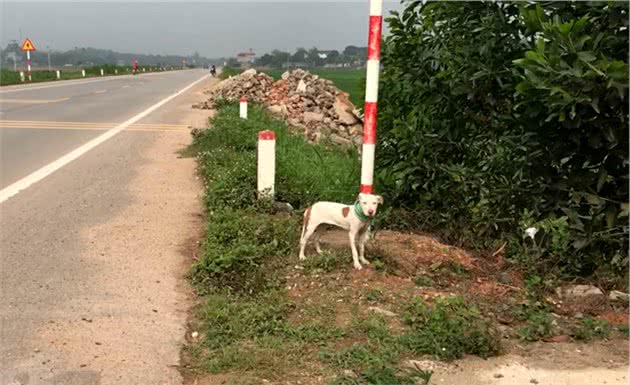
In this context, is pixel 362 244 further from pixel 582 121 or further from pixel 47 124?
pixel 47 124

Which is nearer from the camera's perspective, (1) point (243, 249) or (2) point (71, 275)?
(2) point (71, 275)

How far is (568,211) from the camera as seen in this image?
13.2 feet

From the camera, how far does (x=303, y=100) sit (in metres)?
18.6

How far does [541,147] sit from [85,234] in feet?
12.4

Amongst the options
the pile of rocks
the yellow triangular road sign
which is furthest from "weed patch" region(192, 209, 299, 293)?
the yellow triangular road sign

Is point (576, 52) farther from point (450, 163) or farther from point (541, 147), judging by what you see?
point (450, 163)

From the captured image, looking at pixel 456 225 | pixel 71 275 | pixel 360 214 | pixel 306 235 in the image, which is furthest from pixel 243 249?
pixel 456 225

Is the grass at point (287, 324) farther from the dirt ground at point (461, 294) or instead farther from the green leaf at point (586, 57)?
the green leaf at point (586, 57)

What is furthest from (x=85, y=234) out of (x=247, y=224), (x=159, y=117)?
(x=159, y=117)

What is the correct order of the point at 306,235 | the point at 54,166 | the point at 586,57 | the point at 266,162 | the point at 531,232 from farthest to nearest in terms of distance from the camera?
1. the point at 54,166
2. the point at 266,162
3. the point at 531,232
4. the point at 306,235
5. the point at 586,57

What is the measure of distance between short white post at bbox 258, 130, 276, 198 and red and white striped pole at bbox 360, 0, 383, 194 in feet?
5.21

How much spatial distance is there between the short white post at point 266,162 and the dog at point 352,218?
57.3 inches

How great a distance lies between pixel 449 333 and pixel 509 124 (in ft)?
6.43

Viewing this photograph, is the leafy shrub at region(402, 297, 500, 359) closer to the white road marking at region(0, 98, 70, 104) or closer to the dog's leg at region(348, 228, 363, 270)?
the dog's leg at region(348, 228, 363, 270)
